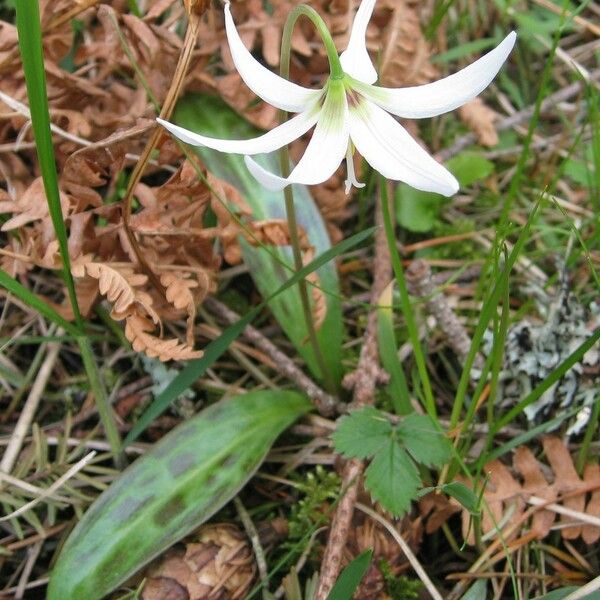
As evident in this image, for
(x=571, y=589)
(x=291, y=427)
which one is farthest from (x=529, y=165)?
(x=571, y=589)

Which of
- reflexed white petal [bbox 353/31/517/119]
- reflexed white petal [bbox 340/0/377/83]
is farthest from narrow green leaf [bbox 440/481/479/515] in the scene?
reflexed white petal [bbox 340/0/377/83]

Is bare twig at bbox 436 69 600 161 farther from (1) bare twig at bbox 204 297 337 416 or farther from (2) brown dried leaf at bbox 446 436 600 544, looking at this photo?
(2) brown dried leaf at bbox 446 436 600 544

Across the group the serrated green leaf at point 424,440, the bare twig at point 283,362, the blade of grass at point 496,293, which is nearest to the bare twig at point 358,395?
the bare twig at point 283,362

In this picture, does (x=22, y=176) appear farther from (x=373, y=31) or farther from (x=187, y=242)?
(x=373, y=31)

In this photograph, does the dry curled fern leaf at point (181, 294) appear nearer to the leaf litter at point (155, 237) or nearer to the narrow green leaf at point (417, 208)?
the leaf litter at point (155, 237)

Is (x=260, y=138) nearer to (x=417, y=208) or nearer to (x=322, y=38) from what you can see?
(x=322, y=38)

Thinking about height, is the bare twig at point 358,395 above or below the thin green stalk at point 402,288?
below
